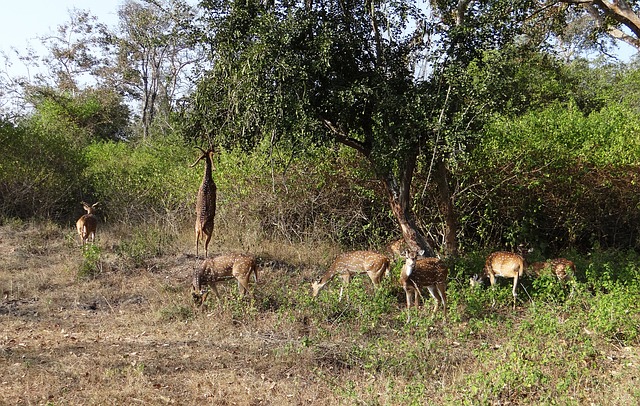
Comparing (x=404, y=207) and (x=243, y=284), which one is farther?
(x=404, y=207)

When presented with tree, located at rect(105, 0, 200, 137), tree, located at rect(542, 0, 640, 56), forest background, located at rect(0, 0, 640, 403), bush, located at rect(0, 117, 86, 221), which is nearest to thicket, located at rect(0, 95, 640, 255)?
forest background, located at rect(0, 0, 640, 403)

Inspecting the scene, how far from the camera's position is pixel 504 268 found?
9.62 meters

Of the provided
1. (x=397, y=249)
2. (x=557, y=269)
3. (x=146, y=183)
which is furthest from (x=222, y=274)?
(x=146, y=183)

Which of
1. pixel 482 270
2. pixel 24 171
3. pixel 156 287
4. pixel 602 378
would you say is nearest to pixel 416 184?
pixel 482 270

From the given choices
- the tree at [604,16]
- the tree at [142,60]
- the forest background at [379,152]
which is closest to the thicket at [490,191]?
the forest background at [379,152]

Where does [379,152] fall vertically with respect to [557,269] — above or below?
above

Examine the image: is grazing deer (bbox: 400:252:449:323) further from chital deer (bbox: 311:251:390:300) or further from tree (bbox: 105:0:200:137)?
tree (bbox: 105:0:200:137)

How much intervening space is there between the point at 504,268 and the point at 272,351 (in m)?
4.16

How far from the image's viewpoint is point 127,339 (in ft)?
26.9

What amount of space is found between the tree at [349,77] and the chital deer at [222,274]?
1.94 meters

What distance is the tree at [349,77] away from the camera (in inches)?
336

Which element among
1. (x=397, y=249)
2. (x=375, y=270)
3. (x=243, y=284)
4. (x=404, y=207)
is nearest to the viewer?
(x=243, y=284)

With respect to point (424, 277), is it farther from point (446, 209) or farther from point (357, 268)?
point (446, 209)

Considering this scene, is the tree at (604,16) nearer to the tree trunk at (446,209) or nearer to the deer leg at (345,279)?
the tree trunk at (446,209)
